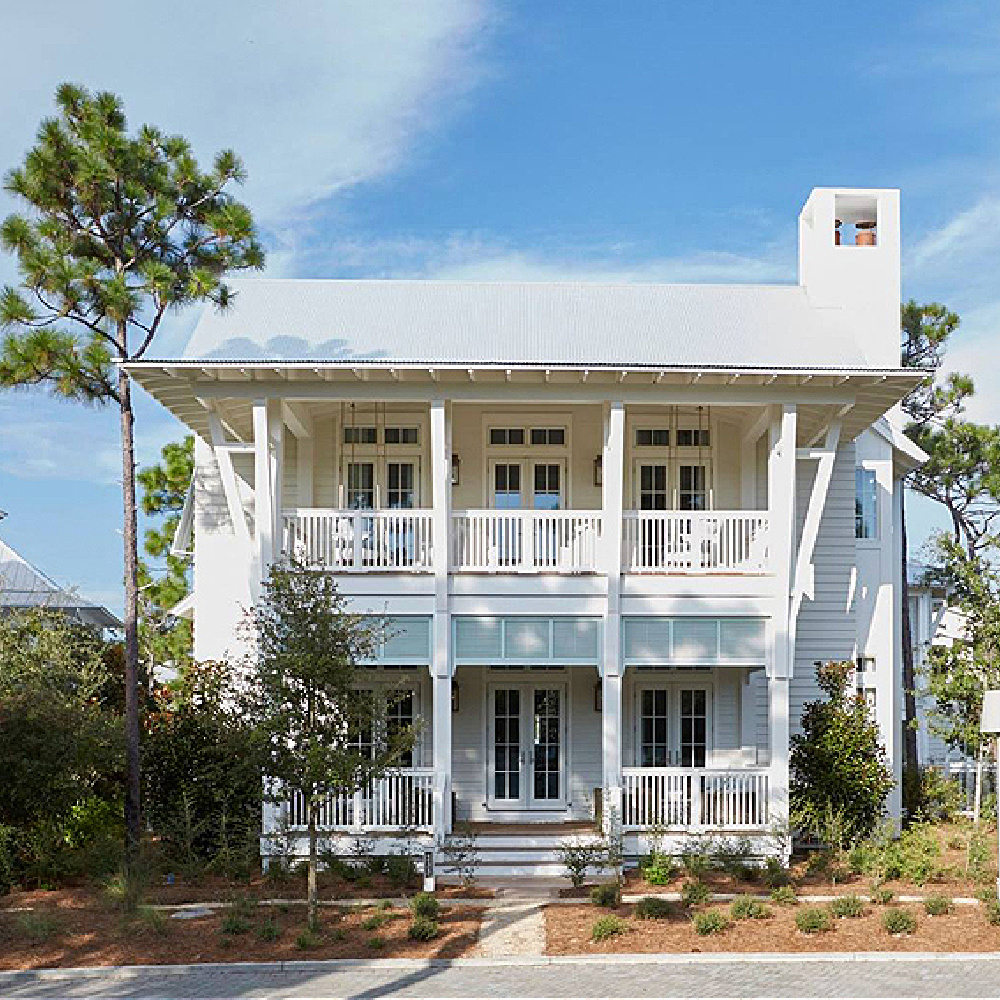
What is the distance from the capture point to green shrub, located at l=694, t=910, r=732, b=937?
46.4 ft

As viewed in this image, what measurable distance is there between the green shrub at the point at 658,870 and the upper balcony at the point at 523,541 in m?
3.81

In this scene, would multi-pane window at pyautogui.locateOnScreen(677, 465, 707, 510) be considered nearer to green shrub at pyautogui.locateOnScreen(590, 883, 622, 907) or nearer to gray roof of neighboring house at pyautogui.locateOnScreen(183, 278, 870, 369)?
gray roof of neighboring house at pyautogui.locateOnScreen(183, 278, 870, 369)

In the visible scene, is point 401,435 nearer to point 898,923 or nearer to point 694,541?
point 694,541

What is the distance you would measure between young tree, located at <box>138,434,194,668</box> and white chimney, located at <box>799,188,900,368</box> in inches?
724

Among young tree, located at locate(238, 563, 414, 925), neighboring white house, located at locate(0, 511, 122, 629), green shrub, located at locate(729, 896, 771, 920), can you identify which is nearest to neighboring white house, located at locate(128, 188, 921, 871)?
young tree, located at locate(238, 563, 414, 925)

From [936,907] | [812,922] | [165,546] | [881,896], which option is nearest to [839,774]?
[881,896]

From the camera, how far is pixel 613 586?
18203 millimetres

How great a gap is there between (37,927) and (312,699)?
376 centimetres

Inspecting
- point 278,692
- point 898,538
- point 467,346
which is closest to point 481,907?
point 278,692

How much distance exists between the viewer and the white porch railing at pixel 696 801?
17.9 meters

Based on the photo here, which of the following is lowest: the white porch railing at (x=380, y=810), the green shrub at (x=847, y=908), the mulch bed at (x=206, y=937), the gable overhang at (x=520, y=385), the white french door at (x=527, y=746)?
the mulch bed at (x=206, y=937)

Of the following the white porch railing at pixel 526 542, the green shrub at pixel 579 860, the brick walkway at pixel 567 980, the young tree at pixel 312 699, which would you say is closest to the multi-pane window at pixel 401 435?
the white porch railing at pixel 526 542

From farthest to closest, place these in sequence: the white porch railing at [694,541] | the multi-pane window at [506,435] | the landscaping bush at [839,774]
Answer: the multi-pane window at [506,435]
the landscaping bush at [839,774]
the white porch railing at [694,541]

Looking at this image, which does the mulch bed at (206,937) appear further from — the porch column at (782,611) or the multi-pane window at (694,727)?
the multi-pane window at (694,727)
